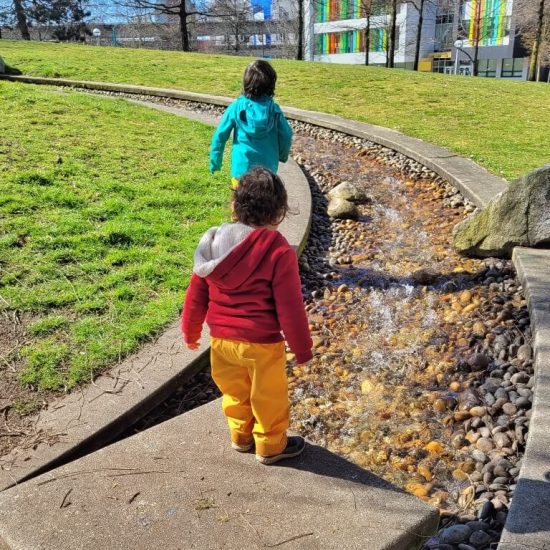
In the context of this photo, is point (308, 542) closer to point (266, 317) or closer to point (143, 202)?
point (266, 317)

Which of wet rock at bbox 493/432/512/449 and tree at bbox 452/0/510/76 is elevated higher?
tree at bbox 452/0/510/76

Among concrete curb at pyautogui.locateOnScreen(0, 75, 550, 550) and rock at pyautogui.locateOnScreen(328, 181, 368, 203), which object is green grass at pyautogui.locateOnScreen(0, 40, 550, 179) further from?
rock at pyautogui.locateOnScreen(328, 181, 368, 203)

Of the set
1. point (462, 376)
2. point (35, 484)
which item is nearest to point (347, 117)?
point (462, 376)

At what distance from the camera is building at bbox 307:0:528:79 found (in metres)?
45.4

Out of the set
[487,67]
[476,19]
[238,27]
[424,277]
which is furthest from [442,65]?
[424,277]

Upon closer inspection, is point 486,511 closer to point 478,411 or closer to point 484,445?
point 484,445

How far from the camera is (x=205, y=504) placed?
7.55 ft

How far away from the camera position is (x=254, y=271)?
88.3 inches

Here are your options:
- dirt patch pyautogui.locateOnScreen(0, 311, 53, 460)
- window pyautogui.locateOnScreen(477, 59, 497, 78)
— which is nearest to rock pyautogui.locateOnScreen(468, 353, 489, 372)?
dirt patch pyautogui.locateOnScreen(0, 311, 53, 460)

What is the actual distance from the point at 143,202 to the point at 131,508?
391 centimetres

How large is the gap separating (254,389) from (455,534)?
101 cm

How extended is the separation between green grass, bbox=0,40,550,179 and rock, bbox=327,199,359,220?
2114mm

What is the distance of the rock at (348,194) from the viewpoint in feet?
22.4

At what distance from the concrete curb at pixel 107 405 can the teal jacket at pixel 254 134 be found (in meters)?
1.47
